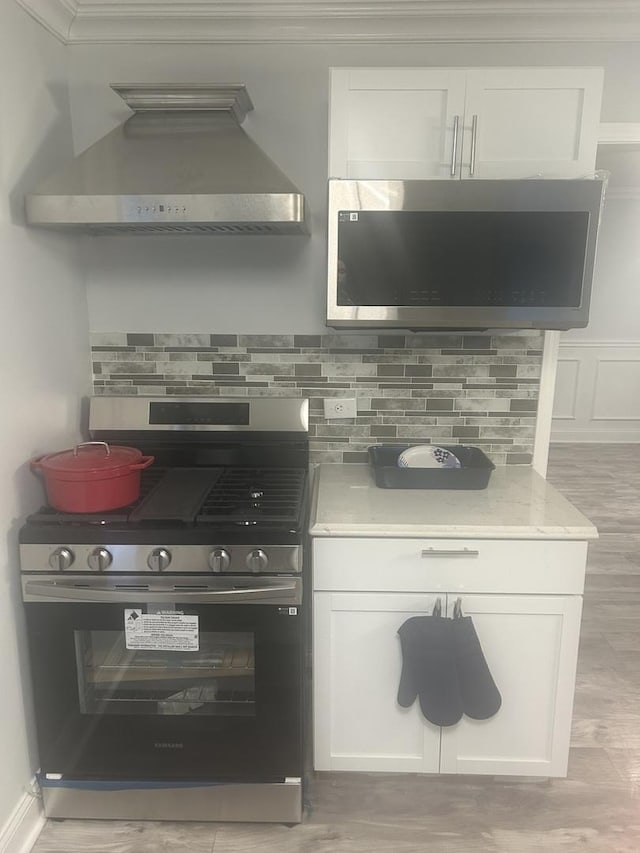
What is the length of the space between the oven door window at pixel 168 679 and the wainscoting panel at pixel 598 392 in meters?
4.63

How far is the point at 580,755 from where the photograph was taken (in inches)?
79.2

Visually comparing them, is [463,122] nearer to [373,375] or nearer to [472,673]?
[373,375]

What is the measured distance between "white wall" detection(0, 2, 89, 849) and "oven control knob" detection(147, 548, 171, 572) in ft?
1.21

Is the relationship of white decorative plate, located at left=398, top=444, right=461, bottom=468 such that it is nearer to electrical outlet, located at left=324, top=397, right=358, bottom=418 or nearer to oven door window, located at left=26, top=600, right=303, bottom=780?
electrical outlet, located at left=324, top=397, right=358, bottom=418

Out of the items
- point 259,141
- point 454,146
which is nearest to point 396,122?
point 454,146

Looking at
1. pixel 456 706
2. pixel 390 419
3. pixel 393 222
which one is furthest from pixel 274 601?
pixel 393 222

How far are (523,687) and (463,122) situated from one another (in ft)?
5.25

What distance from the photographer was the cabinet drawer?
1.68 meters

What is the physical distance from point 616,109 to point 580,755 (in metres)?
2.09

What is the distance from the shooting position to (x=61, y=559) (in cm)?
158

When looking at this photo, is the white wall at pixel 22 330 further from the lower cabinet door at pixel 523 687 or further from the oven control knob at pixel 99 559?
the lower cabinet door at pixel 523 687

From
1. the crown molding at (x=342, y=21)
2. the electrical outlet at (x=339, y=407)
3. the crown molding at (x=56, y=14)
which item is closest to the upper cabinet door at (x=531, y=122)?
the crown molding at (x=342, y=21)

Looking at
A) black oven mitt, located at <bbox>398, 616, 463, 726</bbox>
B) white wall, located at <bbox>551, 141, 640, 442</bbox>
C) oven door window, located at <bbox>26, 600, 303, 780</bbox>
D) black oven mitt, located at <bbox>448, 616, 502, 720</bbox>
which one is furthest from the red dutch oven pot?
white wall, located at <bbox>551, 141, 640, 442</bbox>

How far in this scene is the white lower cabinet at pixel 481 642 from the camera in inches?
66.9
